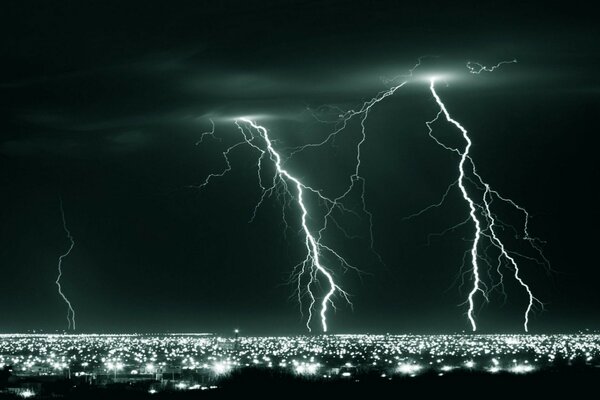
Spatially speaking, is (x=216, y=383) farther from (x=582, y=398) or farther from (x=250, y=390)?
(x=582, y=398)

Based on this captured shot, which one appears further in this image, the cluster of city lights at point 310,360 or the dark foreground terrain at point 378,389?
the cluster of city lights at point 310,360

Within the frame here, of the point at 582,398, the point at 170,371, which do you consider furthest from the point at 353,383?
the point at 170,371

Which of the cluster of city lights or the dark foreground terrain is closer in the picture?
the dark foreground terrain

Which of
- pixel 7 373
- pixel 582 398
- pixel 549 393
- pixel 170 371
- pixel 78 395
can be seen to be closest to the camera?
A: pixel 582 398

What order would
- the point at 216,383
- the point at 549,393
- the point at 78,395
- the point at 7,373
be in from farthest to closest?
the point at 7,373
the point at 216,383
the point at 78,395
the point at 549,393

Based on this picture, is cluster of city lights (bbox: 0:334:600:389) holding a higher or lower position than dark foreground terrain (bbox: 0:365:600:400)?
higher

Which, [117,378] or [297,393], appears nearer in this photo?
[297,393]

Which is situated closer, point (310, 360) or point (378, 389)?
point (378, 389)

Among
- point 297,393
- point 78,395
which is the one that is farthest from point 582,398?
point 78,395

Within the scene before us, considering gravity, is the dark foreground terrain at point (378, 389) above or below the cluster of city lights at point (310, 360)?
below
